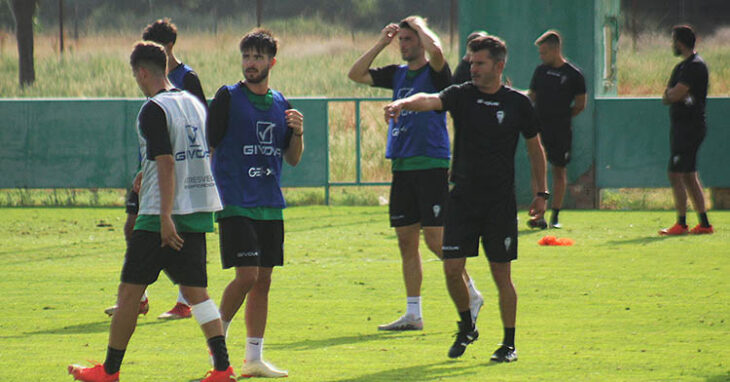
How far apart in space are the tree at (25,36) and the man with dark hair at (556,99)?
21.8 metres

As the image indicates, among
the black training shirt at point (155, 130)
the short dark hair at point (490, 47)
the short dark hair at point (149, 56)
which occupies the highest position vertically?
the short dark hair at point (490, 47)

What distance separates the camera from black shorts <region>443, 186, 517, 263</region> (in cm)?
723

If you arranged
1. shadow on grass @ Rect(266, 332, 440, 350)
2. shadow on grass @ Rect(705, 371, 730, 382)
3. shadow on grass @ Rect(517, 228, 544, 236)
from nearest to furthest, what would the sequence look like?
shadow on grass @ Rect(705, 371, 730, 382), shadow on grass @ Rect(266, 332, 440, 350), shadow on grass @ Rect(517, 228, 544, 236)

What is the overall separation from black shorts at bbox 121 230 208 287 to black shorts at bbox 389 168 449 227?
2472 millimetres

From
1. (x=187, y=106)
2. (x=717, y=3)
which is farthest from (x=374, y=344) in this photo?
(x=717, y=3)

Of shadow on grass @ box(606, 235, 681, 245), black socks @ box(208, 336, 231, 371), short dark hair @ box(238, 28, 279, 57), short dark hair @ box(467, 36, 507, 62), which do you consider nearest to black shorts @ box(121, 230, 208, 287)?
black socks @ box(208, 336, 231, 371)

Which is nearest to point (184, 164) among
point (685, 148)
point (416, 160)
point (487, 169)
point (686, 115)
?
point (487, 169)

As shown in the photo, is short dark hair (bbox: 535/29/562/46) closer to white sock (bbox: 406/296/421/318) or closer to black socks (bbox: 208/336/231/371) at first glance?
white sock (bbox: 406/296/421/318)

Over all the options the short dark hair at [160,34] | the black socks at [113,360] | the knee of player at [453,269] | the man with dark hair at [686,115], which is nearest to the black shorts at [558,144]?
the man with dark hair at [686,115]

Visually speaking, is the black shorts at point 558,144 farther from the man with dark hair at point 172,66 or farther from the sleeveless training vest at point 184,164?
the sleeveless training vest at point 184,164

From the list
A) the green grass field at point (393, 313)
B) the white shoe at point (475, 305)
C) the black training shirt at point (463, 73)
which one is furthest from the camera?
the black training shirt at point (463, 73)

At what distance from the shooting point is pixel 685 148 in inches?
542

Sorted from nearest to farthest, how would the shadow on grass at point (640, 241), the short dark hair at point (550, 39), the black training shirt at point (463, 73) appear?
the black training shirt at point (463, 73), the shadow on grass at point (640, 241), the short dark hair at point (550, 39)

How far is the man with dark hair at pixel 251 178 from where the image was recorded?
6785 millimetres
